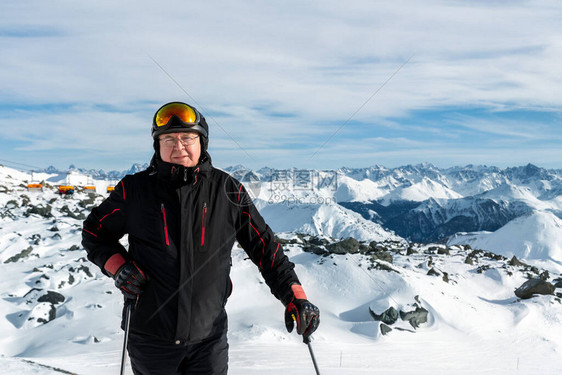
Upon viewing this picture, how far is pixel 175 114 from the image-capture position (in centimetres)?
320

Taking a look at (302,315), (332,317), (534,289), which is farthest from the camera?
(534,289)

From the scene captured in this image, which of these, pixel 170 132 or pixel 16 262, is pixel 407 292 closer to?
pixel 170 132

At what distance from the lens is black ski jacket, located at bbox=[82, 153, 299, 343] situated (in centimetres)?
305

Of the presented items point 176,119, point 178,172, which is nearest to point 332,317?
point 178,172

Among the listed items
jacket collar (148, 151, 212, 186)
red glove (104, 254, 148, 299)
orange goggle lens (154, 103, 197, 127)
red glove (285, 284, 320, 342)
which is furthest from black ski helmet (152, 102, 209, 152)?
red glove (285, 284, 320, 342)

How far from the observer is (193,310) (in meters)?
3.10

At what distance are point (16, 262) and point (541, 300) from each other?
26.1 m

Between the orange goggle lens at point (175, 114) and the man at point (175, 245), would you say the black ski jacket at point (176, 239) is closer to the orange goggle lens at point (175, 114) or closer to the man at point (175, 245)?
the man at point (175, 245)

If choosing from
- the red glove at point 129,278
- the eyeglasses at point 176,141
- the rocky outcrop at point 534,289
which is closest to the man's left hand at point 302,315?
the red glove at point 129,278

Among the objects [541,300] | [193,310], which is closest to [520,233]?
[541,300]

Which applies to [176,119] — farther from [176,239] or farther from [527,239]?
[527,239]

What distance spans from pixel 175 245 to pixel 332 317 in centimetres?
1413

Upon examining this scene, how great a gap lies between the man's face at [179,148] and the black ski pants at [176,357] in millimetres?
1357

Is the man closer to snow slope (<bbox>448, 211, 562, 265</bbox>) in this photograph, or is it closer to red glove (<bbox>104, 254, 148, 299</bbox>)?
red glove (<bbox>104, 254, 148, 299</bbox>)
